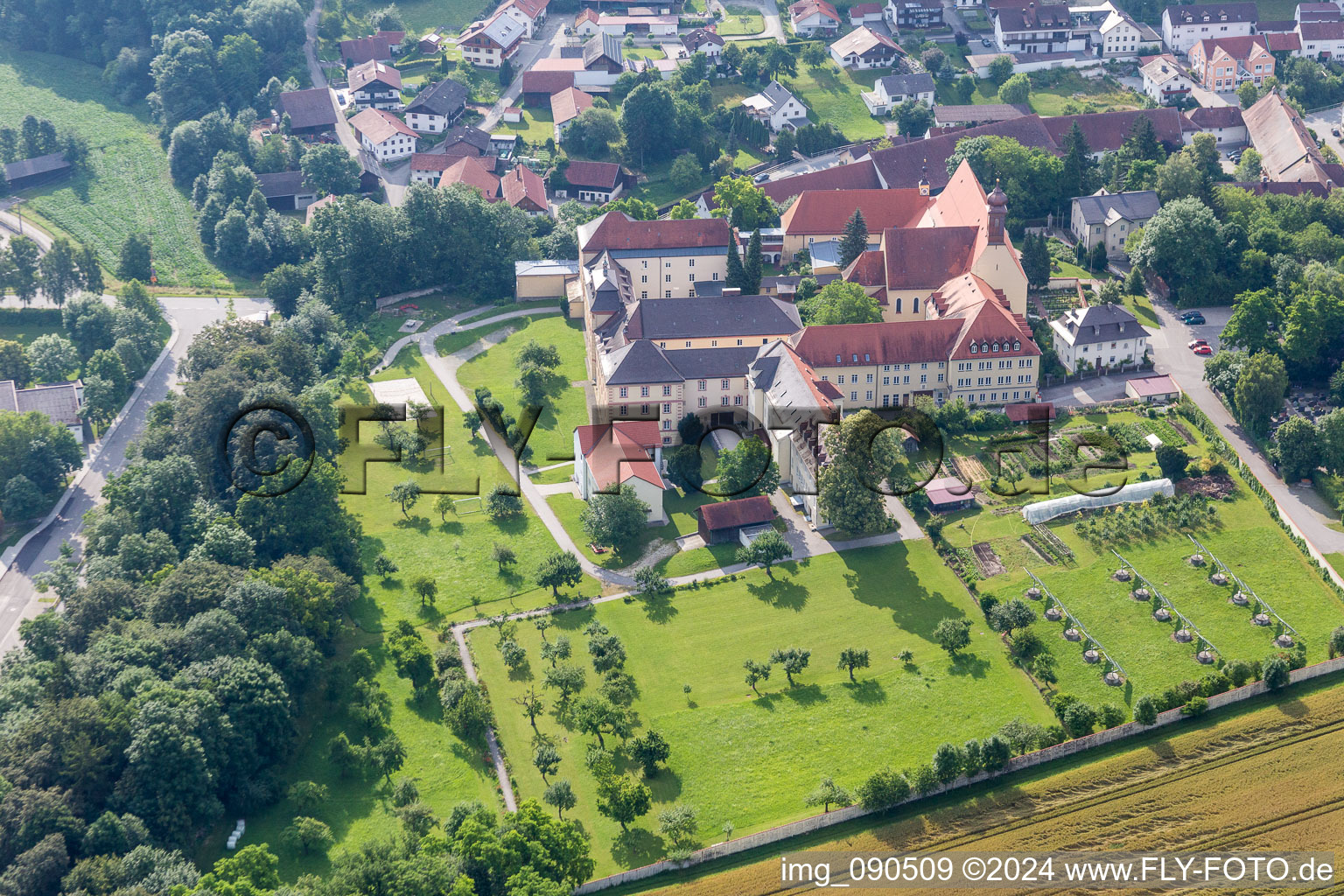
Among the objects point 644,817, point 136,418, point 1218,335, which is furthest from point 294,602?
point 1218,335

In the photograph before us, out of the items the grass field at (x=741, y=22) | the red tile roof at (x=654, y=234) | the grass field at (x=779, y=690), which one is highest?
the grass field at (x=741, y=22)

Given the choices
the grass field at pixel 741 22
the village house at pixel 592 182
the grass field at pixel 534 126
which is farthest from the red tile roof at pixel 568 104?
the grass field at pixel 741 22

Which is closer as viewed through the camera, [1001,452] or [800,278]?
[1001,452]

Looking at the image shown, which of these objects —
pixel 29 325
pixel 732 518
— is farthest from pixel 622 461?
pixel 29 325

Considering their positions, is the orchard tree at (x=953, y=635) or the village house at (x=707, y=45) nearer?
the orchard tree at (x=953, y=635)

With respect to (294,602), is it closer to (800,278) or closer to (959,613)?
(959,613)

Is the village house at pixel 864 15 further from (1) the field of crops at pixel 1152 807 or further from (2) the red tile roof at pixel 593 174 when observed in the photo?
(1) the field of crops at pixel 1152 807

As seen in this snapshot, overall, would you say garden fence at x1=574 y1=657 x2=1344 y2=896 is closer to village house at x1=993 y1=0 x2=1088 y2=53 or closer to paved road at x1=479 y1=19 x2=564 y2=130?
paved road at x1=479 y1=19 x2=564 y2=130
